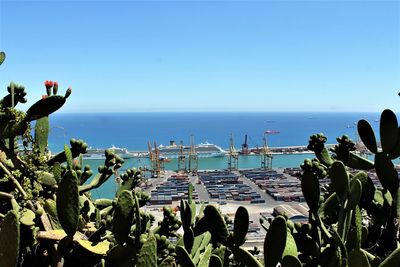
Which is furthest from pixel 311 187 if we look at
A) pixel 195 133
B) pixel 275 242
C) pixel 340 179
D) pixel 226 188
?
pixel 195 133

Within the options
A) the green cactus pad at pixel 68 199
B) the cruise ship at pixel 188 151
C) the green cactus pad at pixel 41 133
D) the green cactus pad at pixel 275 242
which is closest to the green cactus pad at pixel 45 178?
the green cactus pad at pixel 41 133

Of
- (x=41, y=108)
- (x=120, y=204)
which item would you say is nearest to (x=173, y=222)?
(x=120, y=204)

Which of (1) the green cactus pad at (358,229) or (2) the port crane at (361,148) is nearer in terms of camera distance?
(1) the green cactus pad at (358,229)

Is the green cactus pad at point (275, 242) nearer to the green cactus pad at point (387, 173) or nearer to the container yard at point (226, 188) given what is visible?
the green cactus pad at point (387, 173)

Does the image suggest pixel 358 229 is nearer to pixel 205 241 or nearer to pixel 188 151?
pixel 205 241

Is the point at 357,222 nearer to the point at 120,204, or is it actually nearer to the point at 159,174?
the point at 120,204
